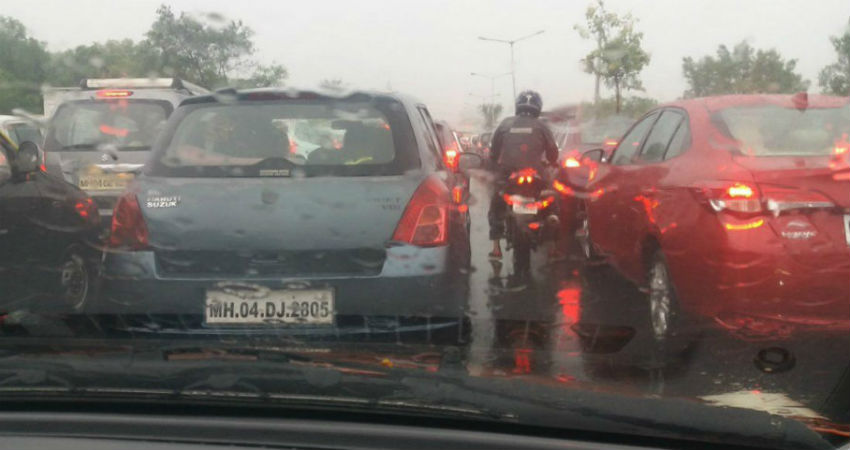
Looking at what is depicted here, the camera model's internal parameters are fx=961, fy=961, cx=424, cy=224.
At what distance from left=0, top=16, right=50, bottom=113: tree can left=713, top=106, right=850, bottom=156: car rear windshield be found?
15.2ft

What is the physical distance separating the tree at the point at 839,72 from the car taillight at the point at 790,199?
119cm

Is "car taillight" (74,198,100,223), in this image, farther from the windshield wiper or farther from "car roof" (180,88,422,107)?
the windshield wiper

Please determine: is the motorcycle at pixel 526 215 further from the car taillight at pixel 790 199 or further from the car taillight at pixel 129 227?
the car taillight at pixel 129 227

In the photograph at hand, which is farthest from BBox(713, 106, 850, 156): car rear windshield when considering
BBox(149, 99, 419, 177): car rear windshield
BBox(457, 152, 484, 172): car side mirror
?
BBox(457, 152, 484, 172): car side mirror

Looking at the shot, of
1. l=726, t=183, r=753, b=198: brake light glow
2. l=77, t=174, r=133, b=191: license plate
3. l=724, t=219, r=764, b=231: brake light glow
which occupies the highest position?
l=77, t=174, r=133, b=191: license plate

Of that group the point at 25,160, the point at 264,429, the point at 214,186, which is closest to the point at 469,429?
the point at 264,429

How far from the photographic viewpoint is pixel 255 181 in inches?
179

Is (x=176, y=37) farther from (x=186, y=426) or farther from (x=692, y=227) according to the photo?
(x=186, y=426)

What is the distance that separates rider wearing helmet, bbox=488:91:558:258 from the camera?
7.91 m

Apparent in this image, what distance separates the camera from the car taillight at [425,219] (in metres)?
4.48

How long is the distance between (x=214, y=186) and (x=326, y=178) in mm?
527

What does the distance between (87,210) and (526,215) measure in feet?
10.9

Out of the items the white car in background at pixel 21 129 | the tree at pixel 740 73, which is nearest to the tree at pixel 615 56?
the tree at pixel 740 73

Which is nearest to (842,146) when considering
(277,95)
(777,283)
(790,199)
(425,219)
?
(790,199)
